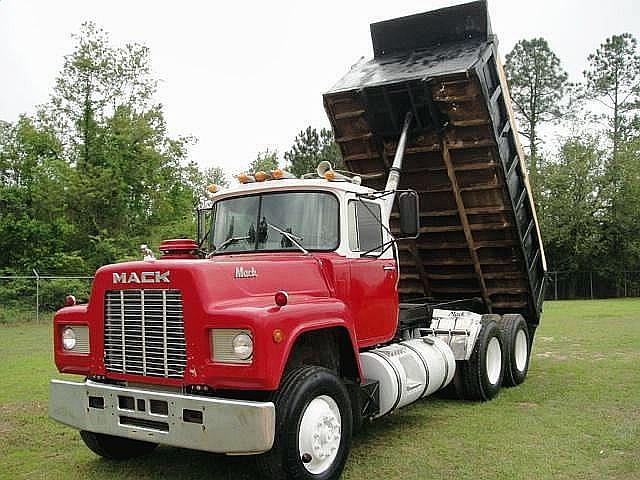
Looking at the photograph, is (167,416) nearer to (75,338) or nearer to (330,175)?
(75,338)

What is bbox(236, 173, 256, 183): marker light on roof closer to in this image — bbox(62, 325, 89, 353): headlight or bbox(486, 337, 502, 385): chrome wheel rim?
bbox(62, 325, 89, 353): headlight

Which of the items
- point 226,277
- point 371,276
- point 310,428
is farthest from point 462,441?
point 226,277

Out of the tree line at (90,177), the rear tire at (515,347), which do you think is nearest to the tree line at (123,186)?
the tree line at (90,177)

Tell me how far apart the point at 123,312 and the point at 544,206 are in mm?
35690

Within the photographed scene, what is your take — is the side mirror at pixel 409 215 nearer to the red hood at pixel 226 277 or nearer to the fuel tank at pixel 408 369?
the red hood at pixel 226 277

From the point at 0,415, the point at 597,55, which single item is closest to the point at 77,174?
the point at 0,415

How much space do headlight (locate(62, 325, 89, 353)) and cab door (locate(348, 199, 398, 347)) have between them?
2.27 meters

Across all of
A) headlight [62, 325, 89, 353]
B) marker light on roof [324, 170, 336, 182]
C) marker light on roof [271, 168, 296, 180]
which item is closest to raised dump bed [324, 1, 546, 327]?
marker light on roof [324, 170, 336, 182]

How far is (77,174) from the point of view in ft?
89.4

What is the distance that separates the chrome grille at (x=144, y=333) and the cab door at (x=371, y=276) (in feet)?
5.92

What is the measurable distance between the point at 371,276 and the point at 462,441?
5.88 ft

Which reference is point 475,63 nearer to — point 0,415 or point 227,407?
point 227,407

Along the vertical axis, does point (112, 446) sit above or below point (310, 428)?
below

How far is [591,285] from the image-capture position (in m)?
37.3
